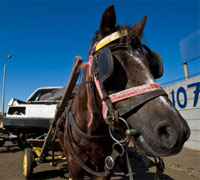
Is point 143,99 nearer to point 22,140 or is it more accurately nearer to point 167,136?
point 167,136

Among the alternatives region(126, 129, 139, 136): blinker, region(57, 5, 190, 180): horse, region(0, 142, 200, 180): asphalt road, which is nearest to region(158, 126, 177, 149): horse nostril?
region(57, 5, 190, 180): horse

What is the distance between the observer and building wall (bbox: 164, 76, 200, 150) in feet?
17.9

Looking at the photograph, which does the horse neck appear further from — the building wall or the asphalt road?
the building wall

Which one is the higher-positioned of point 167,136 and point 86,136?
point 167,136

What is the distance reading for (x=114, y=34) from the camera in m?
1.37

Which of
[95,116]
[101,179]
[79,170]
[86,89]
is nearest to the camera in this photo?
[95,116]

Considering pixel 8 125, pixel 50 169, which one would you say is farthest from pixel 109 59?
pixel 50 169

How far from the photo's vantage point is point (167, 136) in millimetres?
973

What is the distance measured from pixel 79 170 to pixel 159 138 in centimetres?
134

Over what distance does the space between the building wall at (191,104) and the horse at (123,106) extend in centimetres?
493

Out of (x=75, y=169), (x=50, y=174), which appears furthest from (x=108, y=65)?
(x=50, y=174)

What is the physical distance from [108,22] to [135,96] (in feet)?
2.58

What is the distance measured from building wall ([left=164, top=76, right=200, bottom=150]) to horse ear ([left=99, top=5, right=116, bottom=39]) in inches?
205

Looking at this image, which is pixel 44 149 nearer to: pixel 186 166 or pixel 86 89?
pixel 86 89
